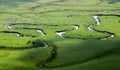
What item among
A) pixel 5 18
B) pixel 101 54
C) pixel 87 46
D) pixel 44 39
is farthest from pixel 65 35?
pixel 5 18

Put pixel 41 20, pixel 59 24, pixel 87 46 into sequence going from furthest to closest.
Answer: pixel 41 20, pixel 59 24, pixel 87 46

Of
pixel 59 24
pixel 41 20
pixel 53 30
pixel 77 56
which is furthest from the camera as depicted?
pixel 41 20

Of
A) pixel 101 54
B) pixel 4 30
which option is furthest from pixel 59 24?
pixel 101 54

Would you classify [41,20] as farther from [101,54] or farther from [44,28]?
[101,54]

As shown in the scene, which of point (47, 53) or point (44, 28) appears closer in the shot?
point (47, 53)

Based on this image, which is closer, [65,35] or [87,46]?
[87,46]

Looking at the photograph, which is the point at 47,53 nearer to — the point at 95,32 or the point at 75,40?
the point at 75,40
